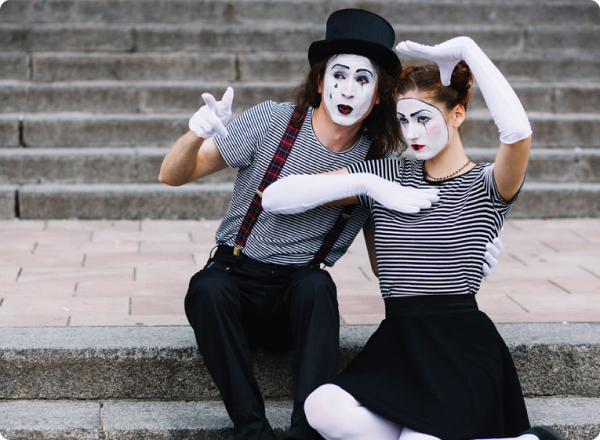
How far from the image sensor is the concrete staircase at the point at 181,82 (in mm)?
5836

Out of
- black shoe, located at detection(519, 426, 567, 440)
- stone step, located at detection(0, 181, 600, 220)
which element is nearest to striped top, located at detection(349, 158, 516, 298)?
black shoe, located at detection(519, 426, 567, 440)

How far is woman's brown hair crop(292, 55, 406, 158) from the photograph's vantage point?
10.3 ft

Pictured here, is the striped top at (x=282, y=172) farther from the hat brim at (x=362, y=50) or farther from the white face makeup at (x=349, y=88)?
the hat brim at (x=362, y=50)

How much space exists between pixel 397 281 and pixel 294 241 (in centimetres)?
44

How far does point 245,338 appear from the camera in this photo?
9.59 feet

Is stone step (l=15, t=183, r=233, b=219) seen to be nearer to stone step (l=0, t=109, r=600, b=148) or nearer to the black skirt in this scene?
stone step (l=0, t=109, r=600, b=148)

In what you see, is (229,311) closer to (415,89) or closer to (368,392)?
(368,392)

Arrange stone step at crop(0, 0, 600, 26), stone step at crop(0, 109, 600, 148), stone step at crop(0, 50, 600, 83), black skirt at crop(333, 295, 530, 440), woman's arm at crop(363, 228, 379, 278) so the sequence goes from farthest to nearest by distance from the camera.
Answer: stone step at crop(0, 0, 600, 26)
stone step at crop(0, 50, 600, 83)
stone step at crop(0, 109, 600, 148)
woman's arm at crop(363, 228, 379, 278)
black skirt at crop(333, 295, 530, 440)

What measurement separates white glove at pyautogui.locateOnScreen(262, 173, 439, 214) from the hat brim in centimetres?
44

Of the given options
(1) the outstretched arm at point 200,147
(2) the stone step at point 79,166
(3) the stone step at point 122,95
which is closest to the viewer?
(1) the outstretched arm at point 200,147

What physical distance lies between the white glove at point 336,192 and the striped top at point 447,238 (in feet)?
0.18

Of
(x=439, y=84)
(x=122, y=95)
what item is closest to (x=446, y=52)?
(x=439, y=84)

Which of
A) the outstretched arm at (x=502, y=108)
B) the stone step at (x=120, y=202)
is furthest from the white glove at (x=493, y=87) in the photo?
the stone step at (x=120, y=202)

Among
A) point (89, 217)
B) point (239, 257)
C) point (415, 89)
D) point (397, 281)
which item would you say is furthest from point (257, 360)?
point (89, 217)
